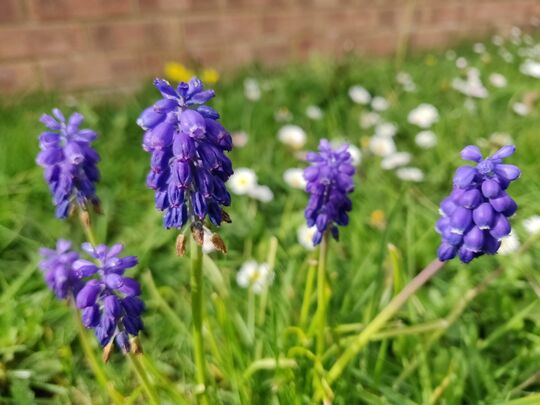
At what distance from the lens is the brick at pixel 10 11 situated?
3.72 metres

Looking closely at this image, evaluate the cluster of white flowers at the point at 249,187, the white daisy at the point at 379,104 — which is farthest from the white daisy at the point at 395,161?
the white daisy at the point at 379,104

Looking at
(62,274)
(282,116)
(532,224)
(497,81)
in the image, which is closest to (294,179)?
(282,116)

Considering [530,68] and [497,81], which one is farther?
[530,68]

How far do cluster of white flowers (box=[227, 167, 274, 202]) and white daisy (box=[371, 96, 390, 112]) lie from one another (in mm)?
1549

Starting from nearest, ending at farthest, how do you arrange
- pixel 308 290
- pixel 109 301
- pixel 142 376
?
pixel 109 301
pixel 142 376
pixel 308 290

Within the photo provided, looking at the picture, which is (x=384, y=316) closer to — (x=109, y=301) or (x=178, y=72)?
(x=109, y=301)

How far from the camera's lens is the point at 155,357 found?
214 cm

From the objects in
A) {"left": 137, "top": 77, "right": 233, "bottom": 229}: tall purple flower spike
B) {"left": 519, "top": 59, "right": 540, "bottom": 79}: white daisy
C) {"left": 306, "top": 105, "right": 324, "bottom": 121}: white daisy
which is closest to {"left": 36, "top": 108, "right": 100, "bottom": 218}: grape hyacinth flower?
{"left": 137, "top": 77, "right": 233, "bottom": 229}: tall purple flower spike

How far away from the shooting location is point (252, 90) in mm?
4301

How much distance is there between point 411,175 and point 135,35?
7.97ft

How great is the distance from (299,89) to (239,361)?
3046 mm

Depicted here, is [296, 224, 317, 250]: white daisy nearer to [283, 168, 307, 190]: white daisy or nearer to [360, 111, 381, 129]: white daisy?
[283, 168, 307, 190]: white daisy

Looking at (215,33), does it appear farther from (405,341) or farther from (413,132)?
(405,341)

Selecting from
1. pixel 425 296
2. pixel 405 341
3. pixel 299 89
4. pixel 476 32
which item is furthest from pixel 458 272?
pixel 476 32
